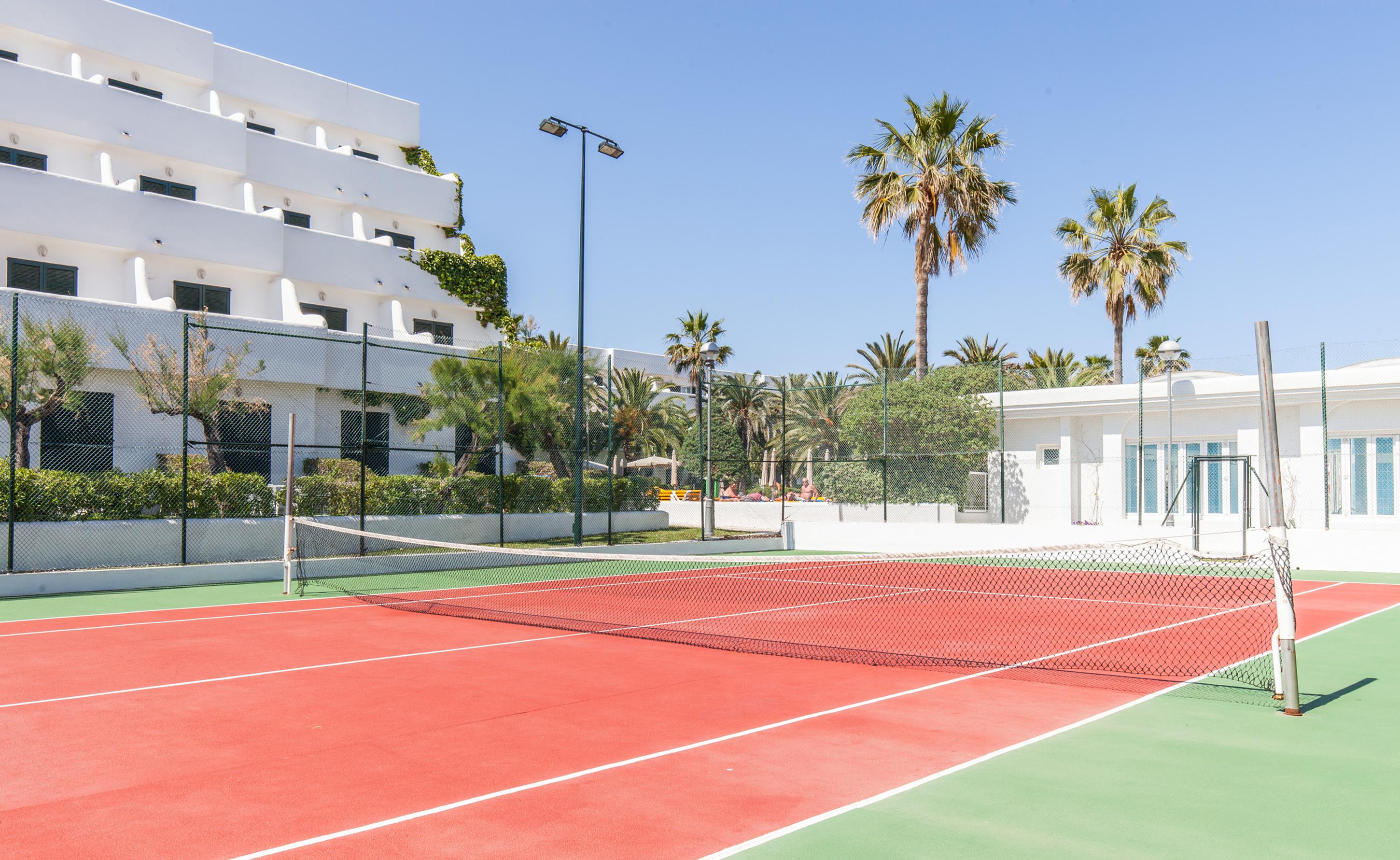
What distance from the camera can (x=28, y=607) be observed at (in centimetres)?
1298

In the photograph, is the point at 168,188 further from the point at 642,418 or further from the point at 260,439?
the point at 642,418

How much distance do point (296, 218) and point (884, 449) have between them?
2139 centimetres

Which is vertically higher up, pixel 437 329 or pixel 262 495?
pixel 437 329

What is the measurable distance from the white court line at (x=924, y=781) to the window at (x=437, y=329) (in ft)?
95.2

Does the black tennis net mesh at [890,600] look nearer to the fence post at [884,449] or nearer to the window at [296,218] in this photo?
the fence post at [884,449]

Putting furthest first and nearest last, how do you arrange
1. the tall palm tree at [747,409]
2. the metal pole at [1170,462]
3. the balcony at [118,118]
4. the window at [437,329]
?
1. the tall palm tree at [747,409]
2. the window at [437,329]
3. the balcony at [118,118]
4. the metal pole at [1170,462]

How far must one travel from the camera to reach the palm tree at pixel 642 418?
5181 centimetres

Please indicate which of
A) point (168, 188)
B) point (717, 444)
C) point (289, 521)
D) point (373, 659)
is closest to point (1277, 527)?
point (373, 659)

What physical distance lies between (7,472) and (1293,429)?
84.2 ft

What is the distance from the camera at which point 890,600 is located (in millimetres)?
14516

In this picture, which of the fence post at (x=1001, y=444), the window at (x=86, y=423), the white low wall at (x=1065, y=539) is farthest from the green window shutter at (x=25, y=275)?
the fence post at (x=1001, y=444)

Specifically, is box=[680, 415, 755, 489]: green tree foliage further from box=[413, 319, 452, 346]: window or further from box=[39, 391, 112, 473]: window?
box=[39, 391, 112, 473]: window

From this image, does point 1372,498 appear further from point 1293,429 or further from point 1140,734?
point 1140,734

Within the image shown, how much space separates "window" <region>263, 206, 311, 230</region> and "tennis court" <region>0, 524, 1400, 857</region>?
69.3ft
